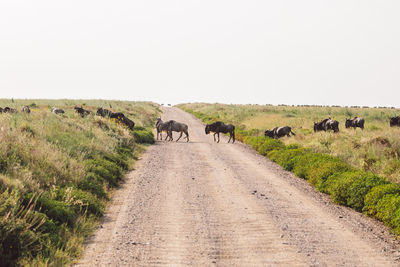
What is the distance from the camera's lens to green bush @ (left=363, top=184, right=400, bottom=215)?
29.2 ft

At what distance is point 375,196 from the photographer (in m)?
9.06

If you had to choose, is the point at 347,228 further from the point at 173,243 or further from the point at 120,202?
the point at 120,202

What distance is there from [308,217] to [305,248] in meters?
2.16

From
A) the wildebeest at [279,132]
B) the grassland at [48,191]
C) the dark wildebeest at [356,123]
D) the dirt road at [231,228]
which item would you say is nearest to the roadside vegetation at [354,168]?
the dirt road at [231,228]

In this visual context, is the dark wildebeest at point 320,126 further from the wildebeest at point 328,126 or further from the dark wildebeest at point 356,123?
the dark wildebeest at point 356,123

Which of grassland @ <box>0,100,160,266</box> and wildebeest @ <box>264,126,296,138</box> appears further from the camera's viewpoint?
wildebeest @ <box>264,126,296,138</box>

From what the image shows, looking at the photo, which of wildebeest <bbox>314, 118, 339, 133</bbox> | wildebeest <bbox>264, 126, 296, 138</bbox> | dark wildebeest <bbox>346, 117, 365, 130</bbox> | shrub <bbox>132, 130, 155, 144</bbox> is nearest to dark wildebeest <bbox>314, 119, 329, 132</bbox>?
wildebeest <bbox>314, 118, 339, 133</bbox>

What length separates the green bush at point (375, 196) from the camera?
29.2 ft

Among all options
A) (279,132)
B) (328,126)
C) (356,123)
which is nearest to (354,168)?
(279,132)

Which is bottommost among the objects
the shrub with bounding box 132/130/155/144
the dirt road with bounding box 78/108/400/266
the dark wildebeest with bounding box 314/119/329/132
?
the dirt road with bounding box 78/108/400/266

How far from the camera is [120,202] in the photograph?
31.6 feet

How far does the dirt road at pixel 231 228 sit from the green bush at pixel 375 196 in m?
0.34

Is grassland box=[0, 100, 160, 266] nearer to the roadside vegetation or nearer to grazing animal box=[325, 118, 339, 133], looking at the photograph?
the roadside vegetation

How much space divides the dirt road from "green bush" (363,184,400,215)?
34 centimetres
